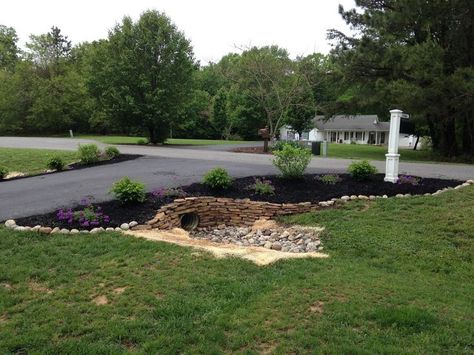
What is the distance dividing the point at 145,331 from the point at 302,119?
30.8 m

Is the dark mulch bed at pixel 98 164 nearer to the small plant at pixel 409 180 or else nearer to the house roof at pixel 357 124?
the small plant at pixel 409 180

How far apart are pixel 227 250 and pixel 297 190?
392 centimetres

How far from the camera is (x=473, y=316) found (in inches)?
157

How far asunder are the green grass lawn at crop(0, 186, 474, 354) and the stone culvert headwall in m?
1.97

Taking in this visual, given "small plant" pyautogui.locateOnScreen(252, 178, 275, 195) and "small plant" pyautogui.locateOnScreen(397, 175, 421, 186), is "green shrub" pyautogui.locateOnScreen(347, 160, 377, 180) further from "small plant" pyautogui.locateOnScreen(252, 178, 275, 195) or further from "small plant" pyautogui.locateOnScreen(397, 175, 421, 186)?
"small plant" pyautogui.locateOnScreen(252, 178, 275, 195)

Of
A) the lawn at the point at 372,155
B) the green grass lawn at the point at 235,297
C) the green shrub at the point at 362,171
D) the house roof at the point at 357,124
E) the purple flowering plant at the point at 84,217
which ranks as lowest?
the green grass lawn at the point at 235,297

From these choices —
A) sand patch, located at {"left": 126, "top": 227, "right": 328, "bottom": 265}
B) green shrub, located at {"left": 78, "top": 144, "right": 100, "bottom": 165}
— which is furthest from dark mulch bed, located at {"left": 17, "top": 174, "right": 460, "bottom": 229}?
green shrub, located at {"left": 78, "top": 144, "right": 100, "bottom": 165}

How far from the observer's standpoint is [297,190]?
9.38m

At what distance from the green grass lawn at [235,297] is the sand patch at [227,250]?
0.76 ft

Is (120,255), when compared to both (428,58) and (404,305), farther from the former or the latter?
(428,58)

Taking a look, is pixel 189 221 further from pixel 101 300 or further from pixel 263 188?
pixel 101 300

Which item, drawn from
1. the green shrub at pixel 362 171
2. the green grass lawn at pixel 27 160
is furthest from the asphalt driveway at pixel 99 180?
the green grass lawn at pixel 27 160

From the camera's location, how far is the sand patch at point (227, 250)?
18.1 ft

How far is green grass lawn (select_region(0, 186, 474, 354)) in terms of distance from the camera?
132 inches
